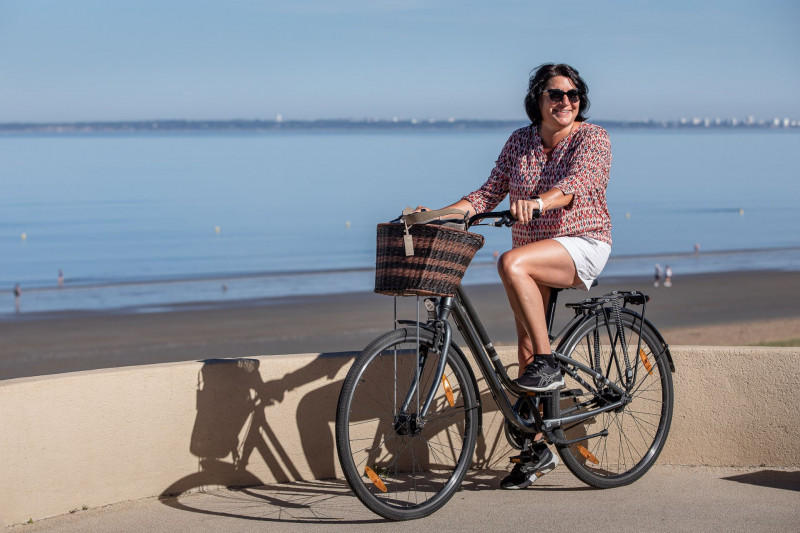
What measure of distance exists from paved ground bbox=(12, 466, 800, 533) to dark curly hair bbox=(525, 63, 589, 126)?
1736 millimetres

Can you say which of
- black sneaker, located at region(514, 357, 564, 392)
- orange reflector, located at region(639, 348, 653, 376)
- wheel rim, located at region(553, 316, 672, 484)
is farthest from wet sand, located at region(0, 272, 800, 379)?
black sneaker, located at region(514, 357, 564, 392)

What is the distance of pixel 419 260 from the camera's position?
4148 mm

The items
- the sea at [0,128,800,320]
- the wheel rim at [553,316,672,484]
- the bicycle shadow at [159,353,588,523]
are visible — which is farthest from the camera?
the sea at [0,128,800,320]

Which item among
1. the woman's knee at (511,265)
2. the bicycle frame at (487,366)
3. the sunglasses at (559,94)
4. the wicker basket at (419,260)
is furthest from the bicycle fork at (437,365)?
the sunglasses at (559,94)

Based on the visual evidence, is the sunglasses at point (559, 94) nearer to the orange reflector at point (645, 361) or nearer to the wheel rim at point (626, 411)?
the wheel rim at point (626, 411)

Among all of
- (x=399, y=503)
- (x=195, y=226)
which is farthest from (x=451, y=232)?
(x=195, y=226)

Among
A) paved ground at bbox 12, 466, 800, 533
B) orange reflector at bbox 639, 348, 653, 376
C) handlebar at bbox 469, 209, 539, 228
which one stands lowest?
paved ground at bbox 12, 466, 800, 533

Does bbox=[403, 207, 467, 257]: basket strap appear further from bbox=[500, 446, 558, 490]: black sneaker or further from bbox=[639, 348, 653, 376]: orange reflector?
bbox=[639, 348, 653, 376]: orange reflector

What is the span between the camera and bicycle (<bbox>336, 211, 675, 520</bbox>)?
4418 millimetres

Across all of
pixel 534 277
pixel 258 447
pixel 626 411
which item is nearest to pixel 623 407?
pixel 626 411

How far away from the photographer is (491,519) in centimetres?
447

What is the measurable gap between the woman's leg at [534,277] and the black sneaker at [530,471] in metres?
0.52

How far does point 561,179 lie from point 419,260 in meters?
0.91

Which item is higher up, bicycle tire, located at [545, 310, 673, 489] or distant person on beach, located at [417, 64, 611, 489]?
distant person on beach, located at [417, 64, 611, 489]
